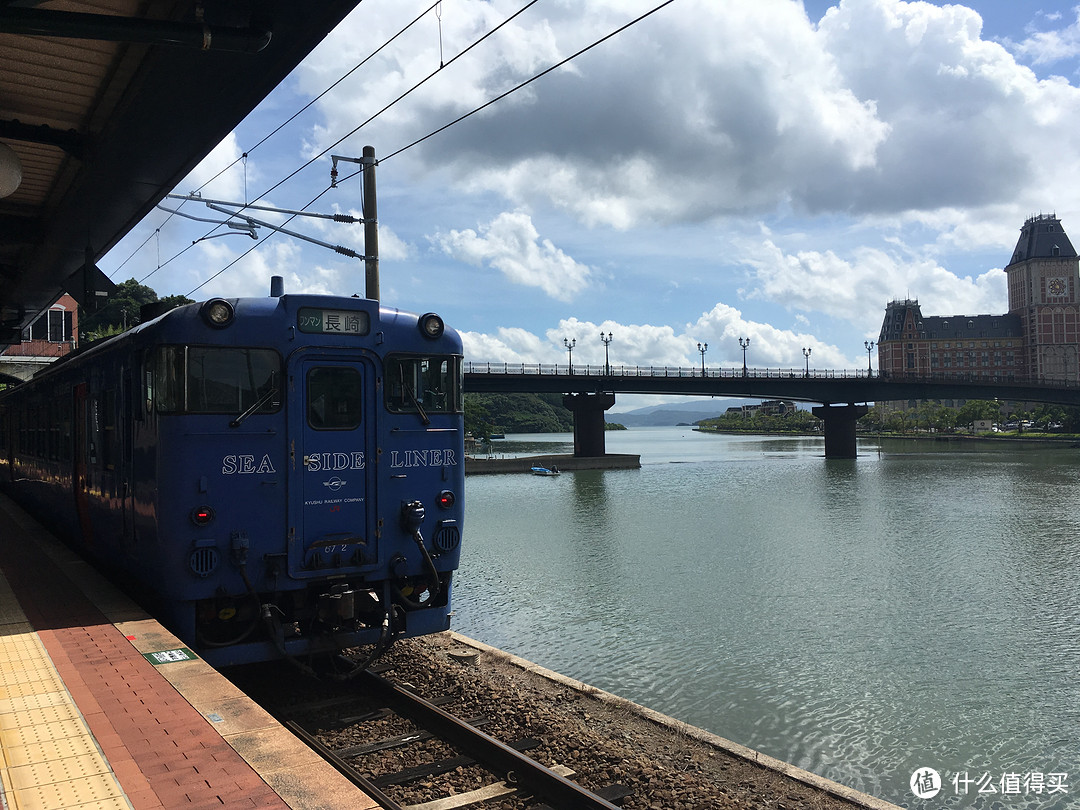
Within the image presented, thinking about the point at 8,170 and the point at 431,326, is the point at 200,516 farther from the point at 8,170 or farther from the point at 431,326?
the point at 8,170

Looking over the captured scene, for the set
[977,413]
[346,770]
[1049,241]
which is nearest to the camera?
[346,770]

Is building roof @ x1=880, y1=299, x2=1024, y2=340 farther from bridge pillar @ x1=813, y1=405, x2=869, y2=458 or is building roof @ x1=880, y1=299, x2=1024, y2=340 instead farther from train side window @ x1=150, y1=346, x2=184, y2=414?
train side window @ x1=150, y1=346, x2=184, y2=414

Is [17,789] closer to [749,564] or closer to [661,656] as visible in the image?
[661,656]

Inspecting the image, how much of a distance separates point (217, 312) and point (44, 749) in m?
3.92

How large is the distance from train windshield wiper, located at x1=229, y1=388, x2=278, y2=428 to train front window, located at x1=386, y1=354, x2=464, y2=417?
3.74 ft

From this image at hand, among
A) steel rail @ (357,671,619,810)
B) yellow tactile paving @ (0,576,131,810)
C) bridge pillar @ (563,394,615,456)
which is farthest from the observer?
bridge pillar @ (563,394,615,456)

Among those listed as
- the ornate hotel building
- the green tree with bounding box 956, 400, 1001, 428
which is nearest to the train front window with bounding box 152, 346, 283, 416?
the green tree with bounding box 956, 400, 1001, 428

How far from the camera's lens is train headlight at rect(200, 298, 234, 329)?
7469 mm

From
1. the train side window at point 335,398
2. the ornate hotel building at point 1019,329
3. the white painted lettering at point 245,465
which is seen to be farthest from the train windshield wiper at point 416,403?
the ornate hotel building at point 1019,329

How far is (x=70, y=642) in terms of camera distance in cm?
725

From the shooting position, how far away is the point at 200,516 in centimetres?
745

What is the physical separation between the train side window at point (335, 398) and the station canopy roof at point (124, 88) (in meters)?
2.71

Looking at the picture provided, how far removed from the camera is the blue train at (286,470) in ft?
24.5
